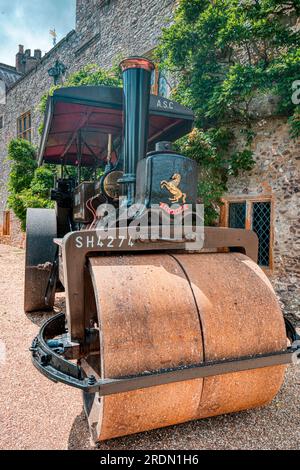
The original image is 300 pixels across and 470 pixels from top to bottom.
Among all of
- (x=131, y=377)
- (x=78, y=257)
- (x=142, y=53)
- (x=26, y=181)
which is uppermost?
(x=142, y=53)

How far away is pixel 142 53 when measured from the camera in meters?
8.62

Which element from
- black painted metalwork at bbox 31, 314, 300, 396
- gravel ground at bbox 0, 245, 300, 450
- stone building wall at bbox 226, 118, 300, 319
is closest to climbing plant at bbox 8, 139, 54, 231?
stone building wall at bbox 226, 118, 300, 319

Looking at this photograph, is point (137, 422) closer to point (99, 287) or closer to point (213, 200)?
point (99, 287)

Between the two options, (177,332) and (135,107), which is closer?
(177,332)

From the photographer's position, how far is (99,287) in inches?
61.8

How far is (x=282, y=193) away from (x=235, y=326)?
3869 millimetres

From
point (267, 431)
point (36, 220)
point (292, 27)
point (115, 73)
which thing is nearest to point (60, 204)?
point (36, 220)

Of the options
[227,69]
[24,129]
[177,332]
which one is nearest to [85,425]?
[177,332]

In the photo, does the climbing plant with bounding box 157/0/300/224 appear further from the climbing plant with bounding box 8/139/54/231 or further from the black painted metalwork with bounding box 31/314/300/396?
the climbing plant with bounding box 8/139/54/231

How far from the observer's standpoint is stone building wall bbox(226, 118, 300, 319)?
4961 mm

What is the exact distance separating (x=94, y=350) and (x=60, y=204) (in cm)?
269

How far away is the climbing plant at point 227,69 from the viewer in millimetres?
5027

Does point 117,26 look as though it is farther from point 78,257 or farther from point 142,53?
point 78,257

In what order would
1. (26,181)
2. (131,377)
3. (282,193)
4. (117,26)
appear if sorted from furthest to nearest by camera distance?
(26,181), (117,26), (282,193), (131,377)
